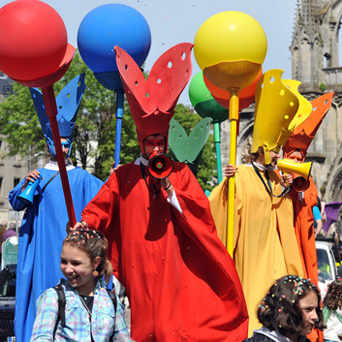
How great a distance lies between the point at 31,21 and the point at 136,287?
203 centimetres

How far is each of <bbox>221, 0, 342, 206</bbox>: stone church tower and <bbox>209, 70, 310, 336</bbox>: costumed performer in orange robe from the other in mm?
27829

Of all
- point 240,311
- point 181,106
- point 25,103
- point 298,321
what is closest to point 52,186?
point 240,311

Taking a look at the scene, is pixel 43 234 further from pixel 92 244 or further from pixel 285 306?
pixel 285 306

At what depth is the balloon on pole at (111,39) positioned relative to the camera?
307 inches

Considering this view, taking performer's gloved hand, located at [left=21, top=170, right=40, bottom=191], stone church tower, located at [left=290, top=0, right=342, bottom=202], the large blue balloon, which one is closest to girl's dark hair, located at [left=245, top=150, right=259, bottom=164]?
Answer: the large blue balloon

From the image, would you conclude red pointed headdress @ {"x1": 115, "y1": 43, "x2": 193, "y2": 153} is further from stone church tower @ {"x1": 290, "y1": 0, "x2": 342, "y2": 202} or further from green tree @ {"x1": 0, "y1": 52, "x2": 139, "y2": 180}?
stone church tower @ {"x1": 290, "y1": 0, "x2": 342, "y2": 202}

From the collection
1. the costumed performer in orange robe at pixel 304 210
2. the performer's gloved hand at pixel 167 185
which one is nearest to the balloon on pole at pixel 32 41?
the performer's gloved hand at pixel 167 185

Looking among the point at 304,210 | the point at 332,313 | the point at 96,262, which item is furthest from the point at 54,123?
the point at 332,313

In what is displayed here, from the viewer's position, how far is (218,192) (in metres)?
7.48

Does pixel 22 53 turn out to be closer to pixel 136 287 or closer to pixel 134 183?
pixel 134 183

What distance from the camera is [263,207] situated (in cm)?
767

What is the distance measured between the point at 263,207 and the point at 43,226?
197 cm

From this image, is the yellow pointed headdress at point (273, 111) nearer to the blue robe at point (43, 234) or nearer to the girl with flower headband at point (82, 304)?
the blue robe at point (43, 234)

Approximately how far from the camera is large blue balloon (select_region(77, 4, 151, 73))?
779 cm
